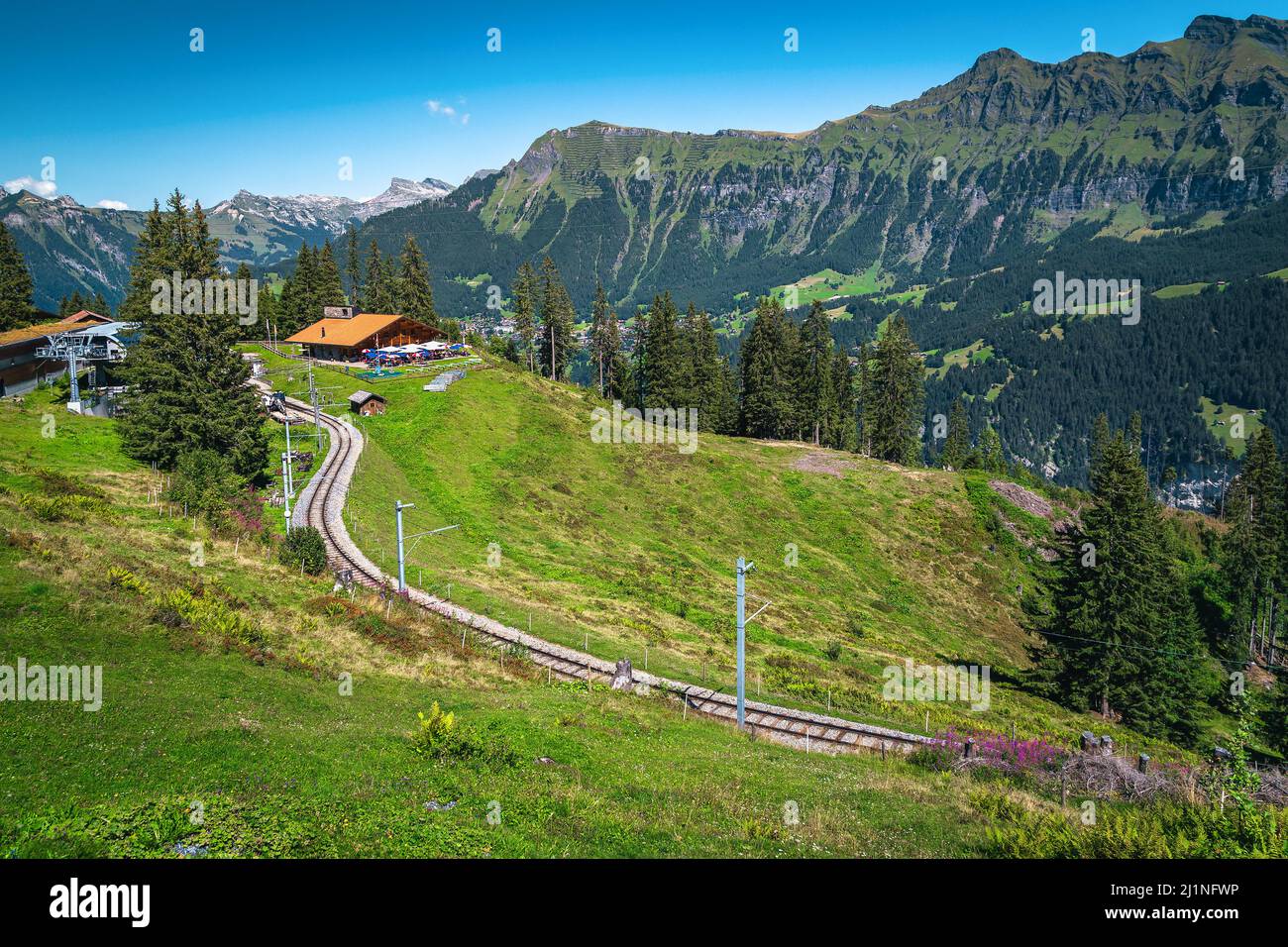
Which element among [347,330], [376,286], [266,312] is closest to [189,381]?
[347,330]

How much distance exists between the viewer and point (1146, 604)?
49844 mm

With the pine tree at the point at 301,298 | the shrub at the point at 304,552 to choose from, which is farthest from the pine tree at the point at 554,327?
the shrub at the point at 304,552

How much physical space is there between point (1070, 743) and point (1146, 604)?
62.4 ft

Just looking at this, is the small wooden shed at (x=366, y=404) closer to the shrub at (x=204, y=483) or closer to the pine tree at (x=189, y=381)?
the pine tree at (x=189, y=381)

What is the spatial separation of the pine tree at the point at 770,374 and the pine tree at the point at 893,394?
1157 centimetres

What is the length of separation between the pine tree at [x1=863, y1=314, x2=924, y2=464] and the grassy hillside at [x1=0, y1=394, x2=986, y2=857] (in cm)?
7934

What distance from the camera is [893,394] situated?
Result: 102 metres

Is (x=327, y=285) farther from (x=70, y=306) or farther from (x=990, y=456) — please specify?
(x=990, y=456)

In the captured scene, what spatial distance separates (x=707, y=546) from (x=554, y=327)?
58565 millimetres

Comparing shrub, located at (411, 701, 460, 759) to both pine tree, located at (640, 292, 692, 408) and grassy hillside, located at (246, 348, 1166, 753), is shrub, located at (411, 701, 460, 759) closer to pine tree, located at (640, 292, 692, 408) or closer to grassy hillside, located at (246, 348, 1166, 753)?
grassy hillside, located at (246, 348, 1166, 753)
